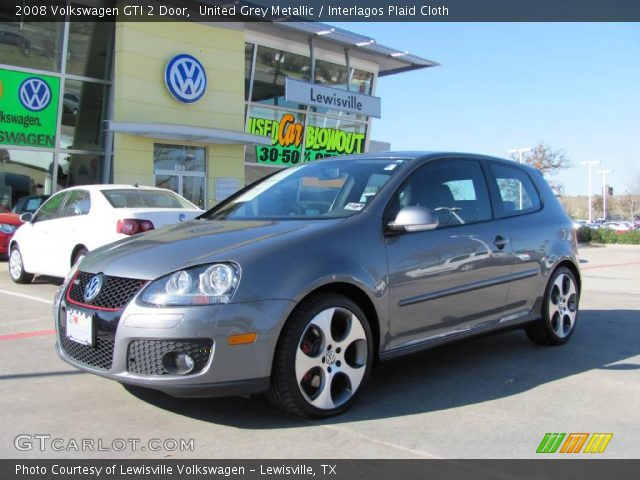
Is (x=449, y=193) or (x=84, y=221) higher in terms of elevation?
(x=449, y=193)

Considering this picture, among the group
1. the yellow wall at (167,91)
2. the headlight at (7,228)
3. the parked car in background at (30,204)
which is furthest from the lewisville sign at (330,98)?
the headlight at (7,228)

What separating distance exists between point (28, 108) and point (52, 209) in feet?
34.2

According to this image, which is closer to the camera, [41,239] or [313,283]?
[313,283]

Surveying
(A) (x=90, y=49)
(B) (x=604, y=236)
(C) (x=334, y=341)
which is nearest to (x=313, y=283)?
(C) (x=334, y=341)

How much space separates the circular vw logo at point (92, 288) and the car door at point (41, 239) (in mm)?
5453

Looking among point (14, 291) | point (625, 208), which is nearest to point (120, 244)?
point (14, 291)

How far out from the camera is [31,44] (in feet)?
60.0

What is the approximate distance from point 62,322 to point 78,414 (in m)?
0.55

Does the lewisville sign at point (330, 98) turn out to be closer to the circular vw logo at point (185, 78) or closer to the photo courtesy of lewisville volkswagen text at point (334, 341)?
the circular vw logo at point (185, 78)

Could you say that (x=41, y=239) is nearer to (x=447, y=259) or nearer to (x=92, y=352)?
(x=92, y=352)

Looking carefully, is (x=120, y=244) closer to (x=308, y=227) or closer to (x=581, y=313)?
(x=308, y=227)

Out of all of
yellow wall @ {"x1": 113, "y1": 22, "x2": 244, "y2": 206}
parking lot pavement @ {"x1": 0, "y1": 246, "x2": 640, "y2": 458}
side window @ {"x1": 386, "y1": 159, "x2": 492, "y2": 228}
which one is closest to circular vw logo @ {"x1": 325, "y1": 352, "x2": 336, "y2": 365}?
parking lot pavement @ {"x1": 0, "y1": 246, "x2": 640, "y2": 458}

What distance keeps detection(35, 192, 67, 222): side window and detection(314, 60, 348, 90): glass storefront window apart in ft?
55.9

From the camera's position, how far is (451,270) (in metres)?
4.41
